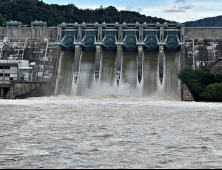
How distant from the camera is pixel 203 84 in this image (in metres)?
47.4

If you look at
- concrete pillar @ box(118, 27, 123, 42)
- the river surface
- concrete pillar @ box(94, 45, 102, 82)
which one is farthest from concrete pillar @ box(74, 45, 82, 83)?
the river surface

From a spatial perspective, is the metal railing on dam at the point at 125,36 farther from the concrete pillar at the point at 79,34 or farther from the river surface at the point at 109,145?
the river surface at the point at 109,145

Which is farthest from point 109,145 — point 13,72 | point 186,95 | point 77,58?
point 77,58

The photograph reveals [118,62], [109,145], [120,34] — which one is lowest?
[109,145]

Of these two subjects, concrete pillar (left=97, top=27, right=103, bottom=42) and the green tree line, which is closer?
the green tree line

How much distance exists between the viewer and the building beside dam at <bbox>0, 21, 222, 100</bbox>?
2194 inches

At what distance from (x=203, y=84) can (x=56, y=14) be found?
58622mm

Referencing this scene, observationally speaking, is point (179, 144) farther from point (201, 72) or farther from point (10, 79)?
point (10, 79)

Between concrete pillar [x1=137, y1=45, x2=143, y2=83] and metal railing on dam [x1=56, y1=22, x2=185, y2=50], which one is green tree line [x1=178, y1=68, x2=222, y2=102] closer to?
concrete pillar [x1=137, y1=45, x2=143, y2=83]

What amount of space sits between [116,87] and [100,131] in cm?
3860

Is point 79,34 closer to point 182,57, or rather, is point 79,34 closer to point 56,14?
point 182,57

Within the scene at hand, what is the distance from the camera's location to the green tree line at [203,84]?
43.2 m

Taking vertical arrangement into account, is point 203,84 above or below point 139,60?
below

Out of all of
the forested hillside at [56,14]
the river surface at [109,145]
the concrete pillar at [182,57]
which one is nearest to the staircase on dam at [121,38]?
the concrete pillar at [182,57]
